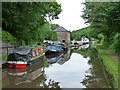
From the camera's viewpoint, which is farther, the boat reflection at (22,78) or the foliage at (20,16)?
the foliage at (20,16)

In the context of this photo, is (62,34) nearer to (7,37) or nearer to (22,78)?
(7,37)

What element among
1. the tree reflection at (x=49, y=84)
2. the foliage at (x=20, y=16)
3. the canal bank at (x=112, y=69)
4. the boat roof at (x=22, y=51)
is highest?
the foliage at (x=20, y=16)

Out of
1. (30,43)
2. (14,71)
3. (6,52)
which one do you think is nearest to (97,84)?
(14,71)

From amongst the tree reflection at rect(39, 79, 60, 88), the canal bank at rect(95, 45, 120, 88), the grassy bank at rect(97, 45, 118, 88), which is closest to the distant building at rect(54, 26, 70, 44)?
the canal bank at rect(95, 45, 120, 88)

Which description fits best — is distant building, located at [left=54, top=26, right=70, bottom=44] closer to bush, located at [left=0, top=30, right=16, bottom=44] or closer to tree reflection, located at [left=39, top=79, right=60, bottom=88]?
bush, located at [left=0, top=30, right=16, bottom=44]

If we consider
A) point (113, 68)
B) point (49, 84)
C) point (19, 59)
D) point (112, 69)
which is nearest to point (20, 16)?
point (19, 59)

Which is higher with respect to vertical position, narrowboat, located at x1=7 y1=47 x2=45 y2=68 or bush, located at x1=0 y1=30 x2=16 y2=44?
bush, located at x1=0 y1=30 x2=16 y2=44

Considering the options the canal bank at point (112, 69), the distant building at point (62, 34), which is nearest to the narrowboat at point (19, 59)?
the canal bank at point (112, 69)

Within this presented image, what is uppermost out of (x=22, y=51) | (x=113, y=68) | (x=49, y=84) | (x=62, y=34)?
(x=62, y=34)

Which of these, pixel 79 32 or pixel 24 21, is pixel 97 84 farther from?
pixel 79 32

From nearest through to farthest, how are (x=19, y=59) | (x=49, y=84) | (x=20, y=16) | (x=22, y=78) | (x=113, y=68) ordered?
(x=49, y=84) → (x=113, y=68) → (x=22, y=78) → (x=19, y=59) → (x=20, y=16)

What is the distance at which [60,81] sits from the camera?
15.5 metres

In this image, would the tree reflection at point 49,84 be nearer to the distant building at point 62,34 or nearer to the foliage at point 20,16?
the foliage at point 20,16

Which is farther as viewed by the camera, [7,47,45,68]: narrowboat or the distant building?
the distant building
